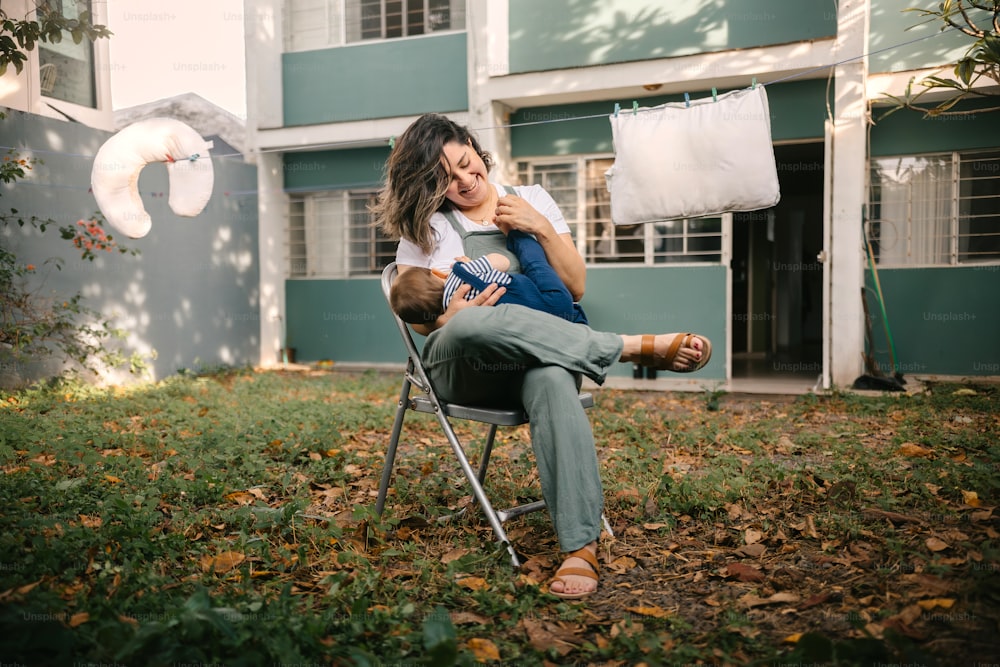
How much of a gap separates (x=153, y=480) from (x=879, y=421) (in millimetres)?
4580

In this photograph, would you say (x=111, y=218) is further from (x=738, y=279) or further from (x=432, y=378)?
(x=738, y=279)

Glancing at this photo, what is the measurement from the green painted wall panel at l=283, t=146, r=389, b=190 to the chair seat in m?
6.57

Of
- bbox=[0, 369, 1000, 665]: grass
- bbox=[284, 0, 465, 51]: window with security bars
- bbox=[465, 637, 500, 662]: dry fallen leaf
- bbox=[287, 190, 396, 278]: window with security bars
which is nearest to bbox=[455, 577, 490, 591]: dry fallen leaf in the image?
bbox=[0, 369, 1000, 665]: grass

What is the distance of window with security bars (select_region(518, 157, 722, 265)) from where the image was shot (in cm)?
796

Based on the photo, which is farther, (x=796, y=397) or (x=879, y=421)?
(x=796, y=397)

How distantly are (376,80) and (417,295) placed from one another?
22.4 feet

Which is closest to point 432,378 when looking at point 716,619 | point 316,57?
point 716,619

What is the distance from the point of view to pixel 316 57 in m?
9.05

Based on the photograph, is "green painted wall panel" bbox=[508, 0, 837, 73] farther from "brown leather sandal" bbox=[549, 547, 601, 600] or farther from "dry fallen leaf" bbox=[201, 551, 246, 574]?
"dry fallen leaf" bbox=[201, 551, 246, 574]

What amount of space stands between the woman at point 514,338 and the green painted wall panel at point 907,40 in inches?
230

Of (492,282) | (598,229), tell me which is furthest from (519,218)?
(598,229)

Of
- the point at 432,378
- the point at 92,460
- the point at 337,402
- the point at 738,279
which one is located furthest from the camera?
the point at 738,279

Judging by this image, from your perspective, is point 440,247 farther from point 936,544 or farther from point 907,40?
point 907,40

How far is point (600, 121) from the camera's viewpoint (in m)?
7.98
